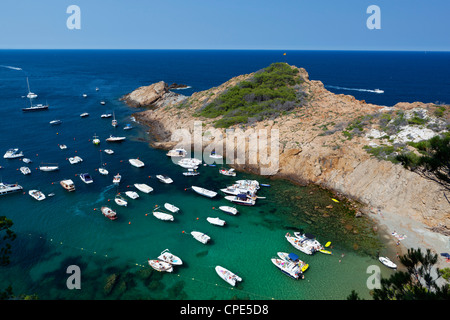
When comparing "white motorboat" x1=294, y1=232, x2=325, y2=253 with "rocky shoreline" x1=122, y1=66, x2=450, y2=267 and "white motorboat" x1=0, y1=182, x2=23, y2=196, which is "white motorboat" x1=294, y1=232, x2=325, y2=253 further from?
"white motorboat" x1=0, y1=182, x2=23, y2=196

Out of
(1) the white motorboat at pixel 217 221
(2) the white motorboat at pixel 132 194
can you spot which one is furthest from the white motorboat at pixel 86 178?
(1) the white motorboat at pixel 217 221

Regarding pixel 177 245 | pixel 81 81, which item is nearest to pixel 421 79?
pixel 177 245

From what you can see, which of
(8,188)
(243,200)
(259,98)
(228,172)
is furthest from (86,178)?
(259,98)

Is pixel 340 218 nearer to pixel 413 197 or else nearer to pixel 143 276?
pixel 413 197

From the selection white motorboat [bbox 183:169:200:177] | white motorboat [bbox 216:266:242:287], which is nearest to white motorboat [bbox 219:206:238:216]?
white motorboat [bbox 216:266:242:287]

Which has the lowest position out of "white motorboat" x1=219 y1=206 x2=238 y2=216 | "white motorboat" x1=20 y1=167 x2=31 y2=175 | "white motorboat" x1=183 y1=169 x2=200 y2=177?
"white motorboat" x1=219 y1=206 x2=238 y2=216

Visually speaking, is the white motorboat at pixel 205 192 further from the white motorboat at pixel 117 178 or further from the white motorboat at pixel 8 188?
the white motorboat at pixel 8 188

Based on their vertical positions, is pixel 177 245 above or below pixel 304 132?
below
